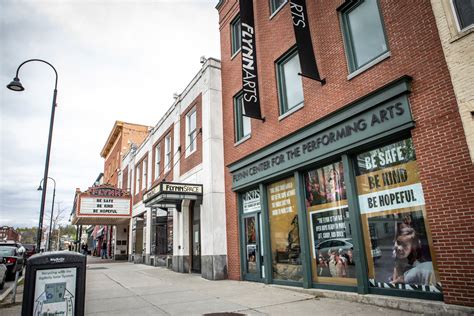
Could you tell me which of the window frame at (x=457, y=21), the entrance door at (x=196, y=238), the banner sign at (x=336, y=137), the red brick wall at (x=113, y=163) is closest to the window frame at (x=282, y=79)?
the banner sign at (x=336, y=137)

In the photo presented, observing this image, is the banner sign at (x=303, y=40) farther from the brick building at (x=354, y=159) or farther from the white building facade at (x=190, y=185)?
the white building facade at (x=190, y=185)

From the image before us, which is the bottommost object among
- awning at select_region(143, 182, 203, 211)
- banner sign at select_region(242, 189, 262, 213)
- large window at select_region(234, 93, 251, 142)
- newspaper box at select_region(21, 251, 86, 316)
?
newspaper box at select_region(21, 251, 86, 316)

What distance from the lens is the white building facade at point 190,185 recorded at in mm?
13688

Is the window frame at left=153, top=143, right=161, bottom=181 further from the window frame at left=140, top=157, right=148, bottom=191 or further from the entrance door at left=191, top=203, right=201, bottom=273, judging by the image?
the entrance door at left=191, top=203, right=201, bottom=273

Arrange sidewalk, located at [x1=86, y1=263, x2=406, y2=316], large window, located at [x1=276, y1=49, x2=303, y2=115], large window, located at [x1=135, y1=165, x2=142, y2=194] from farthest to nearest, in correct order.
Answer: large window, located at [x1=135, y1=165, x2=142, y2=194], large window, located at [x1=276, y1=49, x2=303, y2=115], sidewalk, located at [x1=86, y1=263, x2=406, y2=316]

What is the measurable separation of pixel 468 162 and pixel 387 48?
3240mm

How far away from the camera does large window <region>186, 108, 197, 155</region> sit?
1675 centimetres

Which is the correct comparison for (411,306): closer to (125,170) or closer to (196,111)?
(196,111)

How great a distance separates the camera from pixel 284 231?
→ 10.6 metres

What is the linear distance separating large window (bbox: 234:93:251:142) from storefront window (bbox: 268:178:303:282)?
2980 mm

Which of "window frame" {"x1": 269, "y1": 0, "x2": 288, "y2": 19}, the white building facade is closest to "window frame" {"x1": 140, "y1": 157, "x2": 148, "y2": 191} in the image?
the white building facade

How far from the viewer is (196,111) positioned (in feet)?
54.3

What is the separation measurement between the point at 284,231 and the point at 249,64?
5.90m

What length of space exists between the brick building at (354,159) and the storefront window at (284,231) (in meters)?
0.05
